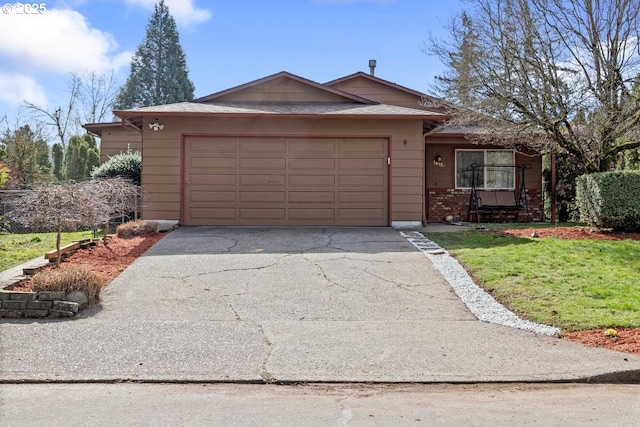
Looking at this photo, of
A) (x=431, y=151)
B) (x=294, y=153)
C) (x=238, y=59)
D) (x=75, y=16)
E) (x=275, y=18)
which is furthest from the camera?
(x=238, y=59)

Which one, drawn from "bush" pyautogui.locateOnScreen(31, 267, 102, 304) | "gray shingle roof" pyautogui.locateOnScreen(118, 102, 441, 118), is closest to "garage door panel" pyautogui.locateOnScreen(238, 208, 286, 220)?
"gray shingle roof" pyautogui.locateOnScreen(118, 102, 441, 118)

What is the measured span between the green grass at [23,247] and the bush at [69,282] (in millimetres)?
2270

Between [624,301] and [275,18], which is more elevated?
[275,18]

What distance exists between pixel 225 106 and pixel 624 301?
31.8 ft

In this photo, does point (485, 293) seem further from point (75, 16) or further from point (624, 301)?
point (75, 16)

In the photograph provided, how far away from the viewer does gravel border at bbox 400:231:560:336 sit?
5492mm

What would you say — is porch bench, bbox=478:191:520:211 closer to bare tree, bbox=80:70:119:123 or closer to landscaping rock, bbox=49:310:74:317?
landscaping rock, bbox=49:310:74:317

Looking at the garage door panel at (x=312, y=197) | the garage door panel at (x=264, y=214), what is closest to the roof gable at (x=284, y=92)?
the garage door panel at (x=312, y=197)

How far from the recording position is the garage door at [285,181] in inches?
472

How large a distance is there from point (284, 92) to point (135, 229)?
592 centimetres

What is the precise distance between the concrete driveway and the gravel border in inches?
6.3

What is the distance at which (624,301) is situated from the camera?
233 inches

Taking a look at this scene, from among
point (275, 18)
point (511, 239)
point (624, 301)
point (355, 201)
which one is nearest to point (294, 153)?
point (355, 201)

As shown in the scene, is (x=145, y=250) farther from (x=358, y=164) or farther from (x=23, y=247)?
Answer: (x=358, y=164)
